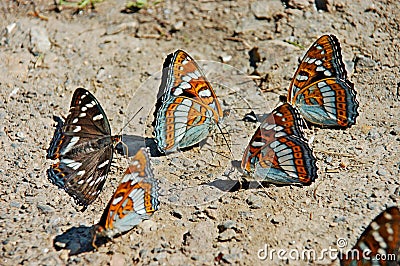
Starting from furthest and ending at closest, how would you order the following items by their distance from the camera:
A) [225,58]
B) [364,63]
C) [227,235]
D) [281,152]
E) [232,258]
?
[225,58] < [364,63] < [281,152] < [227,235] < [232,258]

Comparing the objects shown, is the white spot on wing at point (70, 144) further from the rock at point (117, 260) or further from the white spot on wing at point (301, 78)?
the white spot on wing at point (301, 78)

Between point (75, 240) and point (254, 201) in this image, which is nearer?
point (75, 240)

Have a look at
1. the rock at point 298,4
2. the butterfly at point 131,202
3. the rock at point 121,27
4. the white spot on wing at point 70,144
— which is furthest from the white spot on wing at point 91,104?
the rock at point 298,4

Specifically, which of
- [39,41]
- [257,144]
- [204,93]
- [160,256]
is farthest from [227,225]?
[39,41]

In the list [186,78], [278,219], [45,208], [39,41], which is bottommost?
[45,208]

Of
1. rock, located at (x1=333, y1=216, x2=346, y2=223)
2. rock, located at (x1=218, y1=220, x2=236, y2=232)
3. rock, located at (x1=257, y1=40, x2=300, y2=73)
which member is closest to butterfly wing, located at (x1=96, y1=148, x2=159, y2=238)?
rock, located at (x1=218, y1=220, x2=236, y2=232)

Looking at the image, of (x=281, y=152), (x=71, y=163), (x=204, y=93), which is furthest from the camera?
(x=204, y=93)

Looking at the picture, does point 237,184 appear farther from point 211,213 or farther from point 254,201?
point 211,213

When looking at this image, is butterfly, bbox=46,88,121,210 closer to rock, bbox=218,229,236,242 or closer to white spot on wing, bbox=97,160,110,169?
white spot on wing, bbox=97,160,110,169
